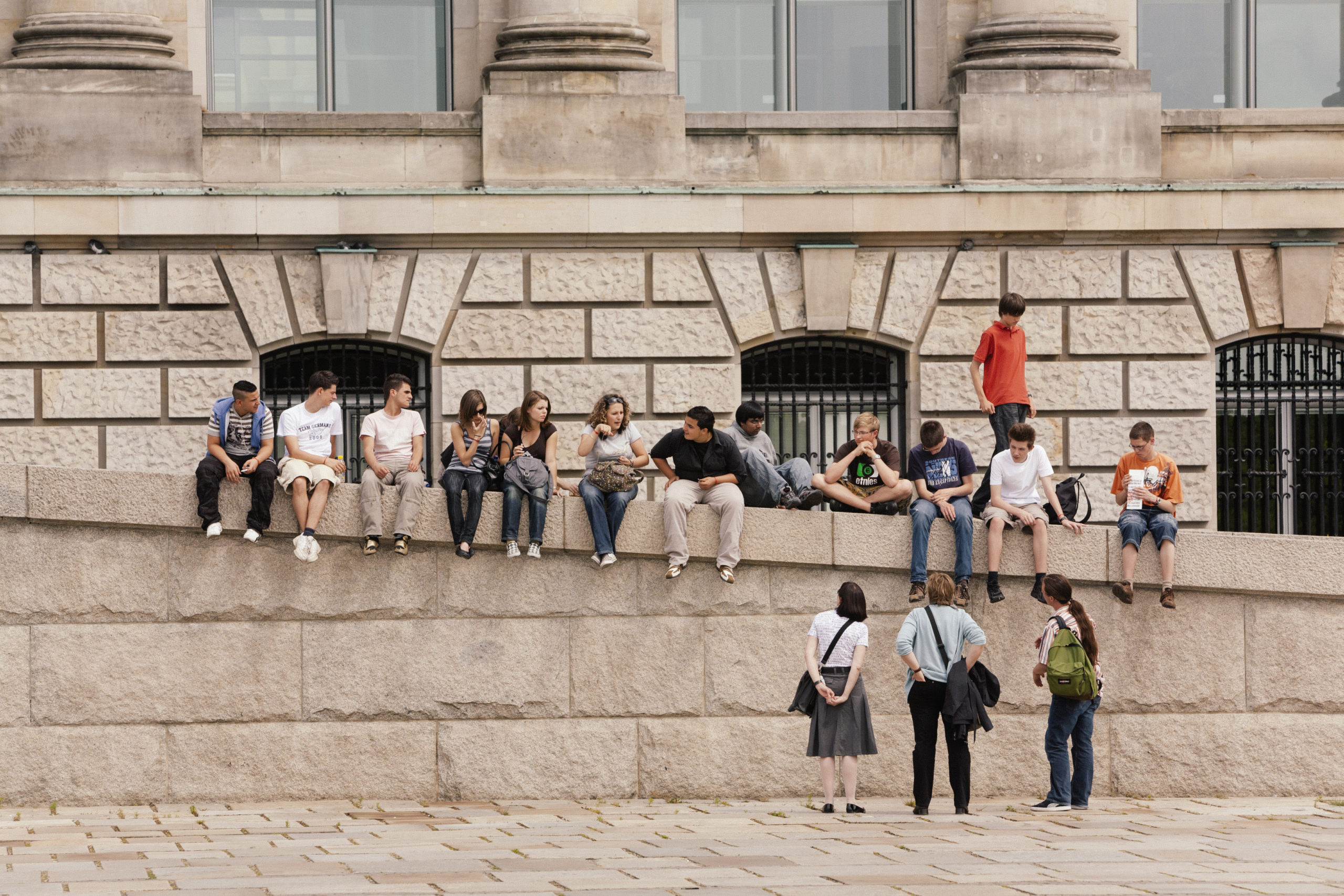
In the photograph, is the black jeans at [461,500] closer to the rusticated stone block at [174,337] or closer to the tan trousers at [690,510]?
the tan trousers at [690,510]

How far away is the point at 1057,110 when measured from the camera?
53.7ft

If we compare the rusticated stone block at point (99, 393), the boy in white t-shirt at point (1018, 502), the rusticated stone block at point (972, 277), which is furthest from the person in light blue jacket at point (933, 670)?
the rusticated stone block at point (99, 393)

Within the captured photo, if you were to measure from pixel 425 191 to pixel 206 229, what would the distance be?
1.99 meters

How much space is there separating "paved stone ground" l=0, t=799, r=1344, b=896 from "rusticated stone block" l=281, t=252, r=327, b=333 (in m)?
5.43

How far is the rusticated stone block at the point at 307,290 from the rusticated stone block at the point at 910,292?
521 centimetres

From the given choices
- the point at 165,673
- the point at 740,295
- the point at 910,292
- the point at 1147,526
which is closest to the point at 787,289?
the point at 740,295

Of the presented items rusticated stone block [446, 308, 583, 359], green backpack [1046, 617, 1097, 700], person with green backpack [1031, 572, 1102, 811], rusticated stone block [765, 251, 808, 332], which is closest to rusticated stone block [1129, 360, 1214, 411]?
rusticated stone block [765, 251, 808, 332]

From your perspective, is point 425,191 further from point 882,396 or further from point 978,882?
point 978,882

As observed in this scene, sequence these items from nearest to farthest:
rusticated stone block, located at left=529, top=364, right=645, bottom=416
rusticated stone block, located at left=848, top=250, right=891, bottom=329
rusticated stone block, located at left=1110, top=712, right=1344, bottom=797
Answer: rusticated stone block, located at left=1110, top=712, right=1344, bottom=797
rusticated stone block, located at left=529, top=364, right=645, bottom=416
rusticated stone block, located at left=848, top=250, right=891, bottom=329

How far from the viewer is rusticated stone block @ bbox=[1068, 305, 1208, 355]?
16375 mm

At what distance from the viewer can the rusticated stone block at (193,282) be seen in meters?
15.7

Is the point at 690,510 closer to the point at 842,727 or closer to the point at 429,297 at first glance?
the point at 842,727

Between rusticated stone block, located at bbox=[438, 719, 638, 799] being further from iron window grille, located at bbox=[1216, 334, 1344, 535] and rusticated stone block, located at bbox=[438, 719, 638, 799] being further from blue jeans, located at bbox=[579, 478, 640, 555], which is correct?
iron window grille, located at bbox=[1216, 334, 1344, 535]

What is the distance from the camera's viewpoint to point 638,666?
12.2 metres
